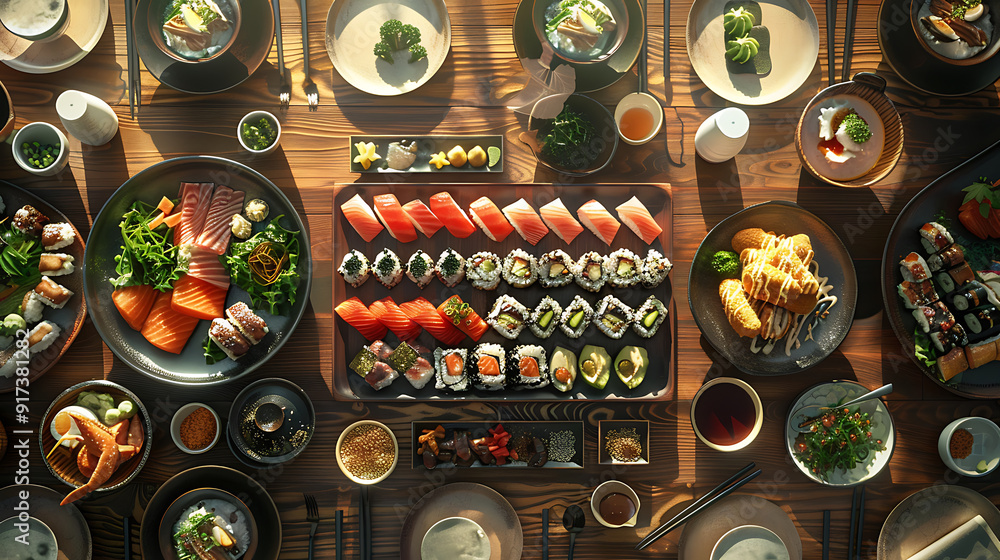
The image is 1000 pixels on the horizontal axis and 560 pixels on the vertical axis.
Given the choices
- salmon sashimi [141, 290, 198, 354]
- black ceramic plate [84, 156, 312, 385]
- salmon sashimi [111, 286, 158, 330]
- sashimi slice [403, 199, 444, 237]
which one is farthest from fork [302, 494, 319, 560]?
sashimi slice [403, 199, 444, 237]

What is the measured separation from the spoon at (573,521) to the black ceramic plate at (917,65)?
12.3 ft

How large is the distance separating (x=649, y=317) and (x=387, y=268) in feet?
5.86

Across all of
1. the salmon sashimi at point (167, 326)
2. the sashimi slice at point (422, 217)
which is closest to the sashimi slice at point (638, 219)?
the sashimi slice at point (422, 217)

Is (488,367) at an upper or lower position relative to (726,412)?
upper

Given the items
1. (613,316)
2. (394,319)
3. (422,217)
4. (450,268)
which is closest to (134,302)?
(394,319)

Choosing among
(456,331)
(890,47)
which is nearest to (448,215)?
(456,331)

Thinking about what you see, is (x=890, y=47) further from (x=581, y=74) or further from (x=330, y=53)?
(x=330, y=53)

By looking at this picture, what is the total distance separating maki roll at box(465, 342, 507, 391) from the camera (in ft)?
11.3

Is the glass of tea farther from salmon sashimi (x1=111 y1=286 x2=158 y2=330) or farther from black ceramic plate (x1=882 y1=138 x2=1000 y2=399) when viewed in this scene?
salmon sashimi (x1=111 y1=286 x2=158 y2=330)

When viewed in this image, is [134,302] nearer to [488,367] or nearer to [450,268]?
[450,268]

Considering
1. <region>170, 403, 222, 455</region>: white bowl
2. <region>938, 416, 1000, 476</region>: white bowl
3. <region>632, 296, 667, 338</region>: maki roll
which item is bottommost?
<region>938, 416, 1000, 476</region>: white bowl

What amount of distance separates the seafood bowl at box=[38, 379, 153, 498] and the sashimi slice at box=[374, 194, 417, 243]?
6.50 feet

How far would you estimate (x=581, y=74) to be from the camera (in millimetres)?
3598

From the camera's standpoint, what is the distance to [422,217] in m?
3.53
